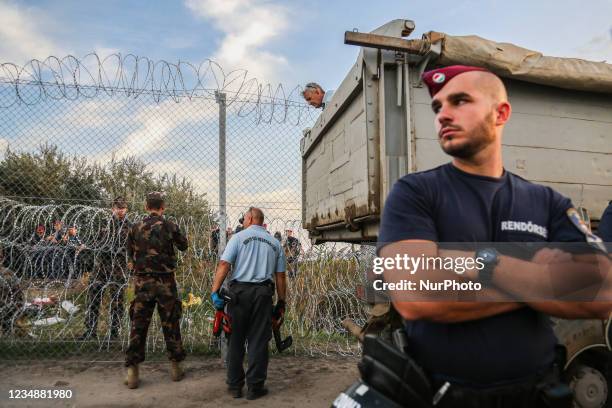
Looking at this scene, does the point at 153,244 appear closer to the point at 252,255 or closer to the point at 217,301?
the point at 217,301

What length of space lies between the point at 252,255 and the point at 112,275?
7.45ft

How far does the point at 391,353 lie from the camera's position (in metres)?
1.23

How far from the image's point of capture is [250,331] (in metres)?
4.60

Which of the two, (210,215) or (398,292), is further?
(210,215)

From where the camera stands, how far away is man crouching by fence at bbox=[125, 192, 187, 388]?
4809 mm

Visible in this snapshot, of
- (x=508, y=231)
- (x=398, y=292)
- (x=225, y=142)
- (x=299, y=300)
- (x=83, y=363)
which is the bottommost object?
(x=83, y=363)

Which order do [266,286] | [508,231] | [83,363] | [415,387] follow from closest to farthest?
1. [415,387]
2. [508,231]
3. [266,286]
4. [83,363]

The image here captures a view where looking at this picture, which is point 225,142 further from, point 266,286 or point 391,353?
point 391,353

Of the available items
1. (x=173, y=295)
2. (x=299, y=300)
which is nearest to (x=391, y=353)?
(x=173, y=295)

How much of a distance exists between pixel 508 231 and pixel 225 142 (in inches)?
179

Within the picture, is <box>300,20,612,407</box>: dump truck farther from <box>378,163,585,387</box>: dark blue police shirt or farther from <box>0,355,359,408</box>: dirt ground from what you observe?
<box>0,355,359,408</box>: dirt ground

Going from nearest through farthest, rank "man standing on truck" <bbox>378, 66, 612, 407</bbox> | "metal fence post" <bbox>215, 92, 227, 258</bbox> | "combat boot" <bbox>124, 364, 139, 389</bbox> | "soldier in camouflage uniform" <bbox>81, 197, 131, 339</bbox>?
1. "man standing on truck" <bbox>378, 66, 612, 407</bbox>
2. "combat boot" <bbox>124, 364, 139, 389</bbox>
3. "metal fence post" <bbox>215, 92, 227, 258</bbox>
4. "soldier in camouflage uniform" <bbox>81, 197, 131, 339</bbox>

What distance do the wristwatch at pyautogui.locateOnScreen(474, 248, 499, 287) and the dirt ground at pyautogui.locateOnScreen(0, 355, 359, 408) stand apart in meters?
3.52

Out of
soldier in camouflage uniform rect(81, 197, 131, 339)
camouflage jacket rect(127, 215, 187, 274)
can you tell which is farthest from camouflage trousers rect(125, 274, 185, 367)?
soldier in camouflage uniform rect(81, 197, 131, 339)
